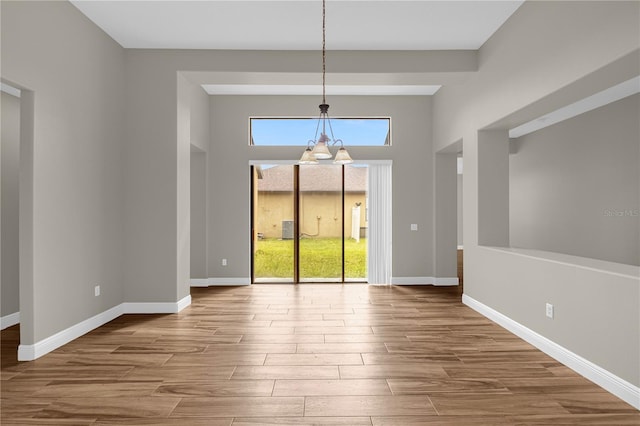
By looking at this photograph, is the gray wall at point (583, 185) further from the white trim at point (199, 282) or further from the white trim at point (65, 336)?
the white trim at point (65, 336)

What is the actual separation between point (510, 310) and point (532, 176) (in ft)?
17.6

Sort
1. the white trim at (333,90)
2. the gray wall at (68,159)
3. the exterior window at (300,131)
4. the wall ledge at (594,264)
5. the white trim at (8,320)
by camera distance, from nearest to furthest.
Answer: the wall ledge at (594,264), the gray wall at (68,159), the white trim at (8,320), the white trim at (333,90), the exterior window at (300,131)

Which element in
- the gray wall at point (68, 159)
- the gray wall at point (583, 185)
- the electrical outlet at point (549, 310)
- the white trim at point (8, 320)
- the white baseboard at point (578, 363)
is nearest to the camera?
the white baseboard at point (578, 363)

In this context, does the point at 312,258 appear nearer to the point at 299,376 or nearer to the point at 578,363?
the point at 299,376

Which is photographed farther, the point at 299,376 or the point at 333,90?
the point at 333,90

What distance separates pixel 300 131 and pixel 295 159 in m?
0.51

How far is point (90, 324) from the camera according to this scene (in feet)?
14.4

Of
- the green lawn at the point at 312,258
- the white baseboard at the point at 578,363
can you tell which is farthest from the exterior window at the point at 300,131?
the white baseboard at the point at 578,363

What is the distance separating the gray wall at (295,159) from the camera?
725 cm

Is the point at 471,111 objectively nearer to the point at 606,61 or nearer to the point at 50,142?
the point at 606,61

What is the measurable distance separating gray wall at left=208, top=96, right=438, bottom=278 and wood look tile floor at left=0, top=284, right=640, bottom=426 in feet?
7.86

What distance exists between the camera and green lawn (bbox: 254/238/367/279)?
24.7 ft

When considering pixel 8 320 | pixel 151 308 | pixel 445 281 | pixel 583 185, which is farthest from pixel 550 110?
pixel 8 320

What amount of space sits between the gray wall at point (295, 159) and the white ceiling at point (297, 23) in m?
2.16
